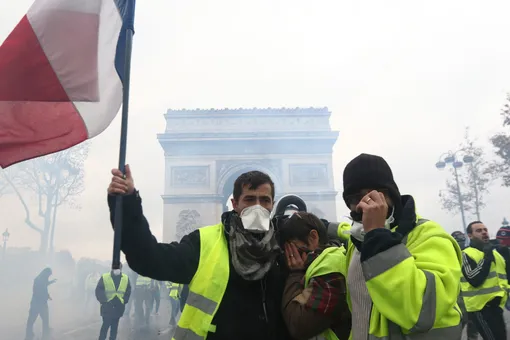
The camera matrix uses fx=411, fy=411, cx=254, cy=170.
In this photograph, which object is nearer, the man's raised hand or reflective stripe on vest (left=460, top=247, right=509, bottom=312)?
the man's raised hand

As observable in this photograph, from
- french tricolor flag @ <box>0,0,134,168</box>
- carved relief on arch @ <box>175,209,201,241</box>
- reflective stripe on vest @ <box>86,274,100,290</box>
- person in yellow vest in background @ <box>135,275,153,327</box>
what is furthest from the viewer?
carved relief on arch @ <box>175,209,201,241</box>

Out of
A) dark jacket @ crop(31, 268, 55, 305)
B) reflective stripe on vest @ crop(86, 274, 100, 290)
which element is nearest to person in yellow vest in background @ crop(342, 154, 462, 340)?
dark jacket @ crop(31, 268, 55, 305)

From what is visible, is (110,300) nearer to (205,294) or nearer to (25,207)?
(205,294)

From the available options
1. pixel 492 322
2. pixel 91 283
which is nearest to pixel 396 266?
pixel 492 322

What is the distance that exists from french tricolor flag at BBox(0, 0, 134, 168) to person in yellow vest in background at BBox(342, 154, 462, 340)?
4.87 feet

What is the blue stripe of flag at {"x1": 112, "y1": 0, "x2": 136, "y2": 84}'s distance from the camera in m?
2.20

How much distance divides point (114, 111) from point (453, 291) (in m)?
1.83

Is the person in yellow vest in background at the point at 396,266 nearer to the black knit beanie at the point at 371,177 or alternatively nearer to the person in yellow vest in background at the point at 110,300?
the black knit beanie at the point at 371,177

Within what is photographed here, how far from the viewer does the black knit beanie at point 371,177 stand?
1.38m

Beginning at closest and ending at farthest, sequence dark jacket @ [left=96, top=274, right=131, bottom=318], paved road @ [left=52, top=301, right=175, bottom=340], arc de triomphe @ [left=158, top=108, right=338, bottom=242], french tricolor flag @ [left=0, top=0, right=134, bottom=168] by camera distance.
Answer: french tricolor flag @ [left=0, top=0, right=134, bottom=168] → dark jacket @ [left=96, top=274, right=131, bottom=318] → paved road @ [left=52, top=301, right=175, bottom=340] → arc de triomphe @ [left=158, top=108, right=338, bottom=242]

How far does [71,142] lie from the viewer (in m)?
2.21

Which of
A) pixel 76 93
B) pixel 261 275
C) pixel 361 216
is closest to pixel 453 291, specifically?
pixel 361 216

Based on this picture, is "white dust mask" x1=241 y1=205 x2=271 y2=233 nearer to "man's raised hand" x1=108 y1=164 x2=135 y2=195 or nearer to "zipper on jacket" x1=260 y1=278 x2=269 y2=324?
"zipper on jacket" x1=260 y1=278 x2=269 y2=324

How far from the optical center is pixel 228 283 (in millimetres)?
1670
